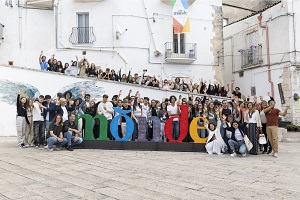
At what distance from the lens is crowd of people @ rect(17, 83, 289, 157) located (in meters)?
9.94

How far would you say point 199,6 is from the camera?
71.9 feet

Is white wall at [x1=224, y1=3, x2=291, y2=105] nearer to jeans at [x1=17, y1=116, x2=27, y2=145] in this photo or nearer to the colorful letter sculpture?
the colorful letter sculpture

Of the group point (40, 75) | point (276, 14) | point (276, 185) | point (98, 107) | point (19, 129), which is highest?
point (276, 14)

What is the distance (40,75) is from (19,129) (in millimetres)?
5839

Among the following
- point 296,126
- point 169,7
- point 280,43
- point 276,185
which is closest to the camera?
point 276,185

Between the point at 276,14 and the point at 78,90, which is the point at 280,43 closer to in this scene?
the point at 276,14

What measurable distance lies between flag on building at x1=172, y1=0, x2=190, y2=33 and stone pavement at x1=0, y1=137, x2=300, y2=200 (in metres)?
11.6

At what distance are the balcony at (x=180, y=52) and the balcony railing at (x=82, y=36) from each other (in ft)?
15.7

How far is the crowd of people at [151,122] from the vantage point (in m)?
9.94

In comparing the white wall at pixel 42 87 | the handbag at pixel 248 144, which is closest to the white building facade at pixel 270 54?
the white wall at pixel 42 87

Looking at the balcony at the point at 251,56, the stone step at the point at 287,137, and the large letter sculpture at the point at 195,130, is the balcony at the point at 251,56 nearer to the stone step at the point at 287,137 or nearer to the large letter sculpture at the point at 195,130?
the stone step at the point at 287,137

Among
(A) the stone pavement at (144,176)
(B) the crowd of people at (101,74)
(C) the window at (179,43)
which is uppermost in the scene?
(C) the window at (179,43)

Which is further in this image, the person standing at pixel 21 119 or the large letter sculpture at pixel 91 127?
the person standing at pixel 21 119

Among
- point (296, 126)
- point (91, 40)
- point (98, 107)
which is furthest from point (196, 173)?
point (91, 40)
